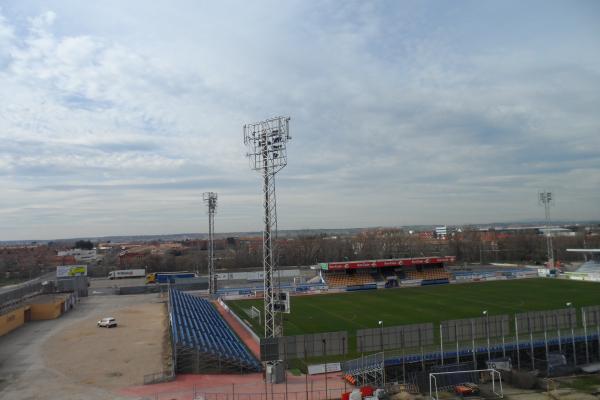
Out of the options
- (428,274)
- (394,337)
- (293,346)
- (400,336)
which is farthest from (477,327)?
(428,274)

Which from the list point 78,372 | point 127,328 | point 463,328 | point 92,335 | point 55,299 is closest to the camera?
point 78,372

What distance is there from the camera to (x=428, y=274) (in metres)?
64.4

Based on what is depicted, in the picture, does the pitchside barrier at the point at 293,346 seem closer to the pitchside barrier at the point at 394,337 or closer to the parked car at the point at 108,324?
the pitchside barrier at the point at 394,337

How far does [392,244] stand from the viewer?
4887 inches

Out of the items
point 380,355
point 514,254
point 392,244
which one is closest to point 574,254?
point 514,254

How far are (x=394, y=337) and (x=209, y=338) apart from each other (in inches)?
460

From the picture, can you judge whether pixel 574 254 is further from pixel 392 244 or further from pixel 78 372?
pixel 78 372

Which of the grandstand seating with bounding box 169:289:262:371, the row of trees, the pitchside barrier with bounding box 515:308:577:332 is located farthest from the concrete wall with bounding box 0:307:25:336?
the row of trees

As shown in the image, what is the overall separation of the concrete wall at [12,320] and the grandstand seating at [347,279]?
3486cm

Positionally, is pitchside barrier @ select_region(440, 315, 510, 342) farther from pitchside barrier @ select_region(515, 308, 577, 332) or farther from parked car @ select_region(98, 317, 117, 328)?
parked car @ select_region(98, 317, 117, 328)

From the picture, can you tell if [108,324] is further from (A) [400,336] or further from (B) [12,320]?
(A) [400,336]

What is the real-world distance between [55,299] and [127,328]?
43.6ft

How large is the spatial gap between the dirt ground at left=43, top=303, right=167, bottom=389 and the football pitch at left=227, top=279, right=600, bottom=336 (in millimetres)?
8710

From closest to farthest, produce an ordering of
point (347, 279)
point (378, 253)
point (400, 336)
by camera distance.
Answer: point (400, 336), point (347, 279), point (378, 253)
